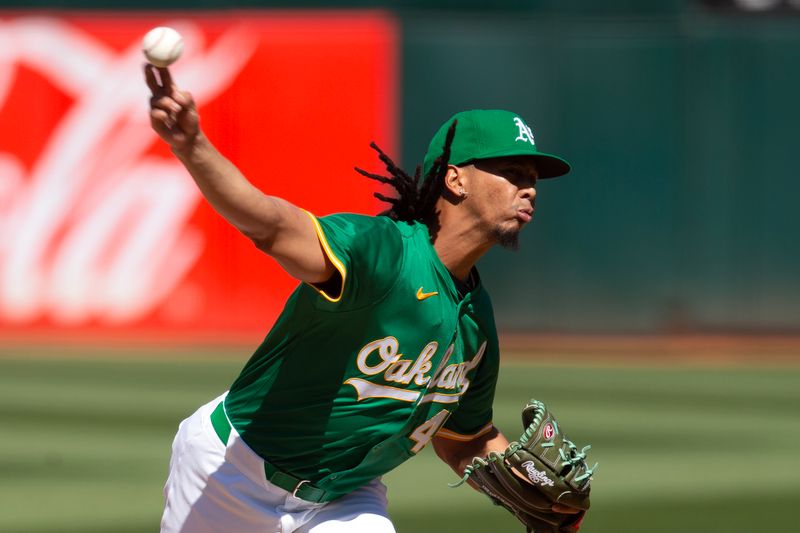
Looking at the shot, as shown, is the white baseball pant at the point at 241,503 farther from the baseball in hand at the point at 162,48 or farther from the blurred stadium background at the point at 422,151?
the blurred stadium background at the point at 422,151

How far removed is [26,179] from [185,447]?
38.0 ft

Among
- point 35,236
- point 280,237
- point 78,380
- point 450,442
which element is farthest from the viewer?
point 35,236

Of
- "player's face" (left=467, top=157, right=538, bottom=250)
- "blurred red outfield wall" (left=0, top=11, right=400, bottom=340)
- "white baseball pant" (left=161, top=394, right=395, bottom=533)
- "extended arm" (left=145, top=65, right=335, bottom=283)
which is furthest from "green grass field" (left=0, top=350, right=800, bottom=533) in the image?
"extended arm" (left=145, top=65, right=335, bottom=283)

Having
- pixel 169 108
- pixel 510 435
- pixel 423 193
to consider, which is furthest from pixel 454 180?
pixel 510 435

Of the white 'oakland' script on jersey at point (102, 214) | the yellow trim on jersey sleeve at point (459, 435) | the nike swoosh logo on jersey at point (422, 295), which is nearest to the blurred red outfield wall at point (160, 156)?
the white 'oakland' script on jersey at point (102, 214)

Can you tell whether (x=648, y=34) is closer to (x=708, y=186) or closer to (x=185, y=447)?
(x=708, y=186)

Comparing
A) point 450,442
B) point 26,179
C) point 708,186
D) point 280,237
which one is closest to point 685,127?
point 708,186

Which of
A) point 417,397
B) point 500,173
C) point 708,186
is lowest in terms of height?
point 417,397

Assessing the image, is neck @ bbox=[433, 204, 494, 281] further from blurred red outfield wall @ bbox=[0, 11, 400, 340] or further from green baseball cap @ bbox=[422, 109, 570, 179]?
blurred red outfield wall @ bbox=[0, 11, 400, 340]

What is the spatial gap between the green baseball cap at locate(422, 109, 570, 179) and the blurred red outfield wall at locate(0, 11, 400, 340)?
10700 millimetres

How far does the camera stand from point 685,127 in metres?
15.6

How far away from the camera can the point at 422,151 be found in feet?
51.1

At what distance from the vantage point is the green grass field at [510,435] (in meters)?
7.36

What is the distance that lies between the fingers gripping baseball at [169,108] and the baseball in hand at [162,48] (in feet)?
0.16
